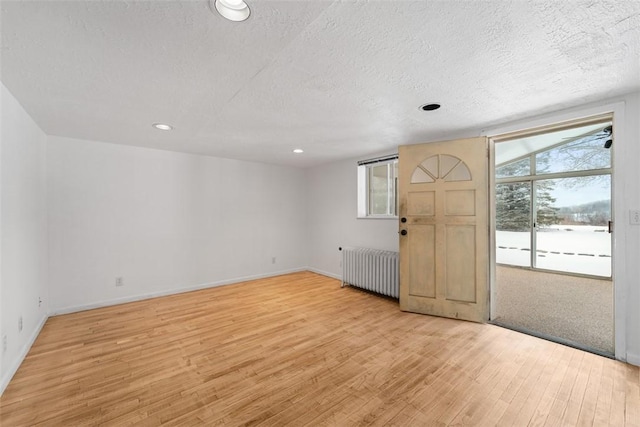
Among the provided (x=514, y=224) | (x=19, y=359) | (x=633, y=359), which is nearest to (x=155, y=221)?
(x=19, y=359)

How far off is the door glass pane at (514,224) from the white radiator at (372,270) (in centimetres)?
378

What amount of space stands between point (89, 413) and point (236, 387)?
0.87 m

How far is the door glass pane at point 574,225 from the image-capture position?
4.70 meters

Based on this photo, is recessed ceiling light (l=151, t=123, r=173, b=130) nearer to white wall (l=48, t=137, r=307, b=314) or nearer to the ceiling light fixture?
white wall (l=48, t=137, r=307, b=314)

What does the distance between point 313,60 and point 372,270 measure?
3.02 m

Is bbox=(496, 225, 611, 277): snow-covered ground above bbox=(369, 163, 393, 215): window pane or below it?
below

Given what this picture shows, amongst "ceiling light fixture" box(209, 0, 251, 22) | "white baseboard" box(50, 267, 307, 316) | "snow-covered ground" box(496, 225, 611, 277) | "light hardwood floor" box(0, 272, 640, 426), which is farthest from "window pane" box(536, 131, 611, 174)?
"ceiling light fixture" box(209, 0, 251, 22)

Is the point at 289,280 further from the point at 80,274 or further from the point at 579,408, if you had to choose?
the point at 579,408

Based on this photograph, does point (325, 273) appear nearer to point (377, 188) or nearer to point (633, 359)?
Answer: point (377, 188)

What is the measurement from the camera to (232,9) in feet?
3.84

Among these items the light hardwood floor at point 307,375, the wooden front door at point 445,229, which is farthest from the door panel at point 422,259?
the light hardwood floor at point 307,375

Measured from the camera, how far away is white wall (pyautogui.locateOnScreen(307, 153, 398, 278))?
4.14m

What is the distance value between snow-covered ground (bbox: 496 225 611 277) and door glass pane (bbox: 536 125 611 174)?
119 centimetres

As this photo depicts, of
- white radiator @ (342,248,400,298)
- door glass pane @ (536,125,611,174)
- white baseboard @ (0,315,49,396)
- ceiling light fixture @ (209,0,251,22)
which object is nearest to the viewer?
ceiling light fixture @ (209,0,251,22)
